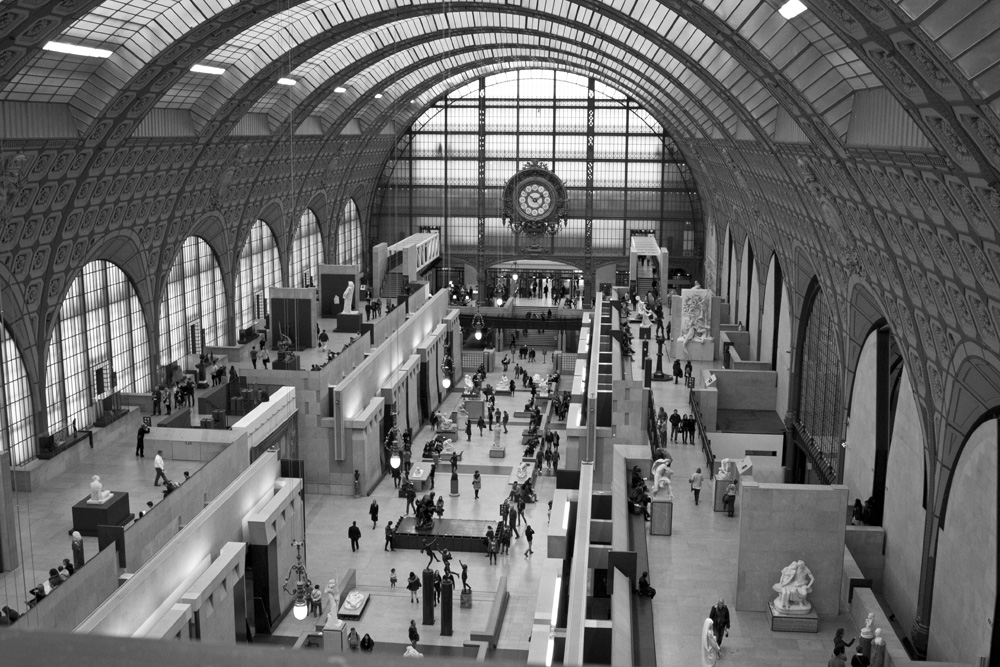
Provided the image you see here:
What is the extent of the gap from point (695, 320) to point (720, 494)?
18.9 meters

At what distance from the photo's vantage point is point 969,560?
21.1m

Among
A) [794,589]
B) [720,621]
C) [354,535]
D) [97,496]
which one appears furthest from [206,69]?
[794,589]

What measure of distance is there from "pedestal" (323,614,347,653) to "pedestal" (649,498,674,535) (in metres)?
8.32

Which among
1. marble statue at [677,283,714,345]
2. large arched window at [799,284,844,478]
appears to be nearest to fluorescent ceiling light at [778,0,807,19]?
large arched window at [799,284,844,478]

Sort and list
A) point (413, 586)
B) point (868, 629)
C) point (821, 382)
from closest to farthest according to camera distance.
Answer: point (868, 629) < point (413, 586) < point (821, 382)

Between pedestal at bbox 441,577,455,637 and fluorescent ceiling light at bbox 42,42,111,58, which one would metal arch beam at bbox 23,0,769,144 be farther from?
pedestal at bbox 441,577,455,637

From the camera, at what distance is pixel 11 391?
112ft

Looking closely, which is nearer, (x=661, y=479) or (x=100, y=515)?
(x=100, y=515)

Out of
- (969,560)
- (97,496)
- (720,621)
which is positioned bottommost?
(720,621)

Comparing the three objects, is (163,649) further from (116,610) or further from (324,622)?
(324,622)

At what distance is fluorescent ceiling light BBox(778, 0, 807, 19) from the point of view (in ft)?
66.8

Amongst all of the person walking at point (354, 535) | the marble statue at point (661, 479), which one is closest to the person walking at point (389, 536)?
the person walking at point (354, 535)

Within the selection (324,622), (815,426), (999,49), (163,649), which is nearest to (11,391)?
(324,622)

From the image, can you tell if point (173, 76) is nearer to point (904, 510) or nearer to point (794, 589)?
point (794, 589)
